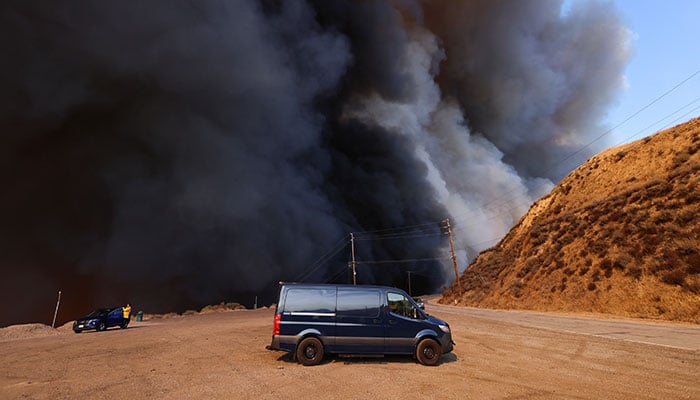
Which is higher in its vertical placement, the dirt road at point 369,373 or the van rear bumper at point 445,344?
the van rear bumper at point 445,344

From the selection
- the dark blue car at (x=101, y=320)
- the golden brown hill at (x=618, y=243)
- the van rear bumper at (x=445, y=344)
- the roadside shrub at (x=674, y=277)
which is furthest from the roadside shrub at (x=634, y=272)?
the dark blue car at (x=101, y=320)

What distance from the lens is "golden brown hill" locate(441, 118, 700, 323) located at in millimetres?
19562

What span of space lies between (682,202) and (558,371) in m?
23.2

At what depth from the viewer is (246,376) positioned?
7254 millimetres

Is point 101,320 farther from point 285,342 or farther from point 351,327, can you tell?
point 351,327

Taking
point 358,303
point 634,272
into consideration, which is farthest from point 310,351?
point 634,272

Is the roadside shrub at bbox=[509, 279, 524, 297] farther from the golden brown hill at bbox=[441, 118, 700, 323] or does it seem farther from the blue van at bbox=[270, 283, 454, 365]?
the blue van at bbox=[270, 283, 454, 365]

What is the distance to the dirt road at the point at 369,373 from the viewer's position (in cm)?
603

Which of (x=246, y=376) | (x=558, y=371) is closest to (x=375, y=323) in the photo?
(x=246, y=376)

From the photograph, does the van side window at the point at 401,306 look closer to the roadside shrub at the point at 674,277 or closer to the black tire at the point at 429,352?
the black tire at the point at 429,352

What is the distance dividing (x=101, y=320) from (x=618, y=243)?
118ft

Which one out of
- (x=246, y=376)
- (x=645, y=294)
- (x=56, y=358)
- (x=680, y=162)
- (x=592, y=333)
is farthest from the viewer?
(x=680, y=162)

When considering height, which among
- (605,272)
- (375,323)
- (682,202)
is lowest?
(375,323)

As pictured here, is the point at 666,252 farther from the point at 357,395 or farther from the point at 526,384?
the point at 357,395
